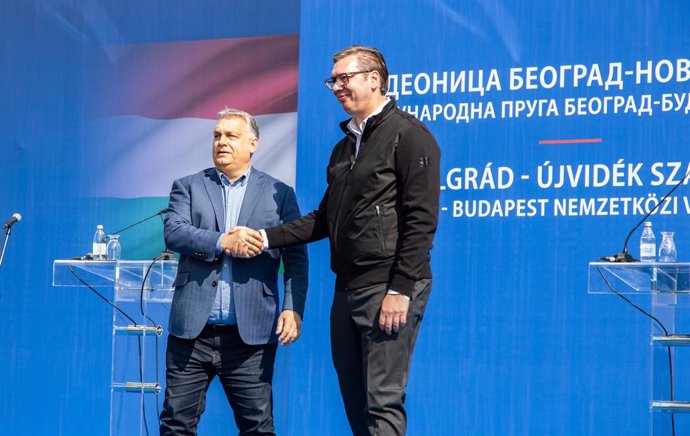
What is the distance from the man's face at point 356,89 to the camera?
3.12 metres

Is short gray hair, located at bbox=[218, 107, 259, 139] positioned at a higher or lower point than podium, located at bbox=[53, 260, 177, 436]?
higher

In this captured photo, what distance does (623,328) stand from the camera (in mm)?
3836

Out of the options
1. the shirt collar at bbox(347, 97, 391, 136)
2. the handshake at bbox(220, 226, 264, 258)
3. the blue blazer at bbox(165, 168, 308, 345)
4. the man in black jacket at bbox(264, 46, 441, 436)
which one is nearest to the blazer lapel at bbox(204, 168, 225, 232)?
the blue blazer at bbox(165, 168, 308, 345)

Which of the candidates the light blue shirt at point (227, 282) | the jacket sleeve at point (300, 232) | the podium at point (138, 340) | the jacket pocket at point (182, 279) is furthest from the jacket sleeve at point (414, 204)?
the podium at point (138, 340)

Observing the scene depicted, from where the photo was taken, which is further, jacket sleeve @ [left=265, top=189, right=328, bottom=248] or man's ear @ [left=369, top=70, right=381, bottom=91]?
jacket sleeve @ [left=265, top=189, right=328, bottom=248]

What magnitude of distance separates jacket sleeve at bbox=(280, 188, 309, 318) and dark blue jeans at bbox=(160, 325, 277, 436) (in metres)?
0.20

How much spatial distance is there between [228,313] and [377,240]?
702 mm

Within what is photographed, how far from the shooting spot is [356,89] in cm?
312

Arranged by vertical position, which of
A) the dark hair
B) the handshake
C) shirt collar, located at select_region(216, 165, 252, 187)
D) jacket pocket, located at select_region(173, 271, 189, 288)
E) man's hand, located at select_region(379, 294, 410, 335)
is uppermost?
the dark hair

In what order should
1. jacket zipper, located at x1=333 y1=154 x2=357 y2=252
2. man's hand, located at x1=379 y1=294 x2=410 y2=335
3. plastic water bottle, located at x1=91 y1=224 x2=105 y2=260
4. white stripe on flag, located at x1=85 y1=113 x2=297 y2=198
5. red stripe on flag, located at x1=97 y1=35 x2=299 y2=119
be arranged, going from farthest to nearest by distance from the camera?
white stripe on flag, located at x1=85 y1=113 x2=297 y2=198, red stripe on flag, located at x1=97 y1=35 x2=299 y2=119, plastic water bottle, located at x1=91 y1=224 x2=105 y2=260, jacket zipper, located at x1=333 y1=154 x2=357 y2=252, man's hand, located at x1=379 y1=294 x2=410 y2=335

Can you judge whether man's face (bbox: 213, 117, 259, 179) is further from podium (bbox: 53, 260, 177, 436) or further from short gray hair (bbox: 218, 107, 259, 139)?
podium (bbox: 53, 260, 177, 436)

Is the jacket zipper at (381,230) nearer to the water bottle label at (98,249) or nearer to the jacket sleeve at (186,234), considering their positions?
the jacket sleeve at (186,234)

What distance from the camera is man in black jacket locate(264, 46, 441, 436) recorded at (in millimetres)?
2918

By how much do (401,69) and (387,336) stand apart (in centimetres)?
167
